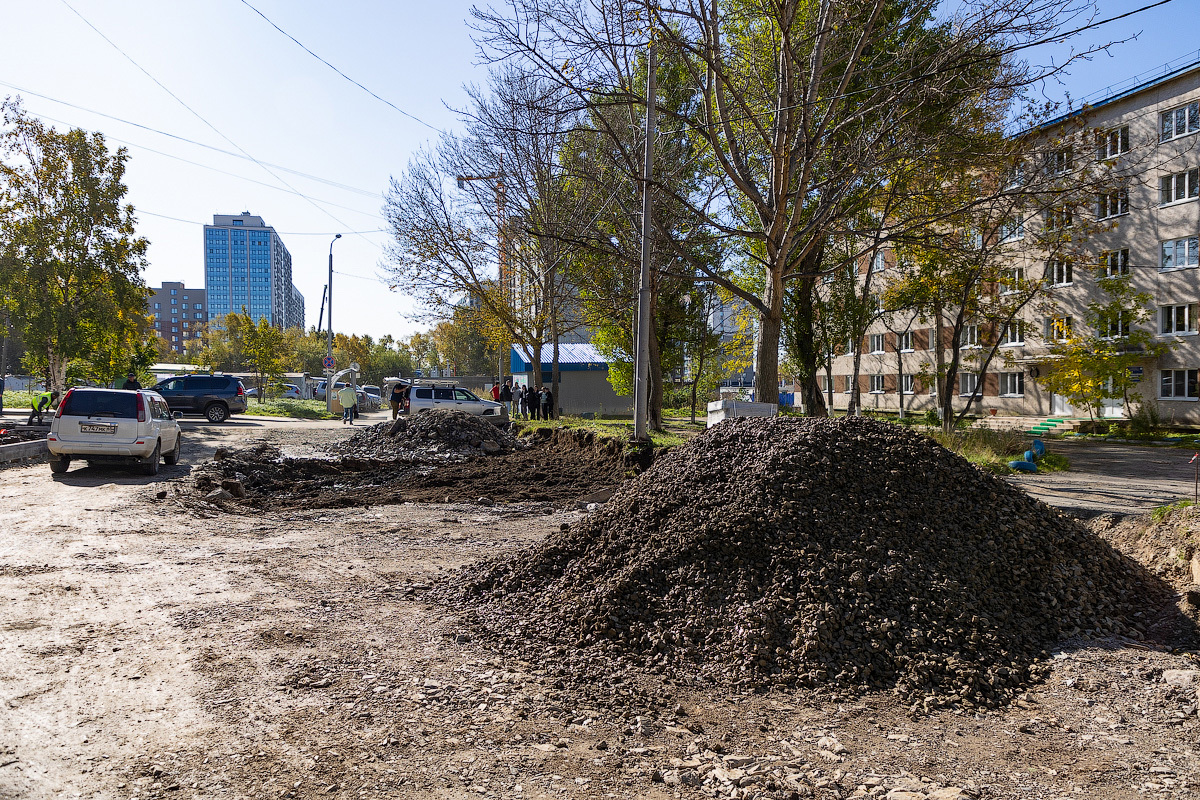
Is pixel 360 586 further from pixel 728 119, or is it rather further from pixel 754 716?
pixel 728 119

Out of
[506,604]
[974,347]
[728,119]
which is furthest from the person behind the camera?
[974,347]

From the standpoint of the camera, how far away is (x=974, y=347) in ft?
125

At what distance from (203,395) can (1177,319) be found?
135 ft

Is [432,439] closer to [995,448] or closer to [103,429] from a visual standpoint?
[103,429]

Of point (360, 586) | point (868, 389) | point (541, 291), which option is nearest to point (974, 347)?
point (868, 389)

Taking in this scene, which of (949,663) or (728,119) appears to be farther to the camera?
(728,119)

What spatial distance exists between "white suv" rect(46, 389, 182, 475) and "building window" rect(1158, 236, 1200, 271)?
Answer: 36.3m

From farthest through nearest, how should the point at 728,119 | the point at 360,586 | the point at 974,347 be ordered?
1. the point at 974,347
2. the point at 728,119
3. the point at 360,586

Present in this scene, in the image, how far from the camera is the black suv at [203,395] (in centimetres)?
3256

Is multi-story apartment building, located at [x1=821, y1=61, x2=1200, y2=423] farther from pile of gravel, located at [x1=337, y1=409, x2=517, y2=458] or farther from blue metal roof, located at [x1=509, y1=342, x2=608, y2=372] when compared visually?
pile of gravel, located at [x1=337, y1=409, x2=517, y2=458]

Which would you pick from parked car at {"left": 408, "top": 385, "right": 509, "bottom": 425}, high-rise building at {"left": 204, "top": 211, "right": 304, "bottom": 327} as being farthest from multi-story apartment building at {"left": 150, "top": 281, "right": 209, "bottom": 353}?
parked car at {"left": 408, "top": 385, "right": 509, "bottom": 425}

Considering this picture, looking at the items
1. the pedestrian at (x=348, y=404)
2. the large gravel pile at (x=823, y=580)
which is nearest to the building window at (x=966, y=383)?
the pedestrian at (x=348, y=404)

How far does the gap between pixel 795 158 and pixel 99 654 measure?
41.3 ft

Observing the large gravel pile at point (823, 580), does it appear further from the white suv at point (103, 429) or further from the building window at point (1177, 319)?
the building window at point (1177, 319)
